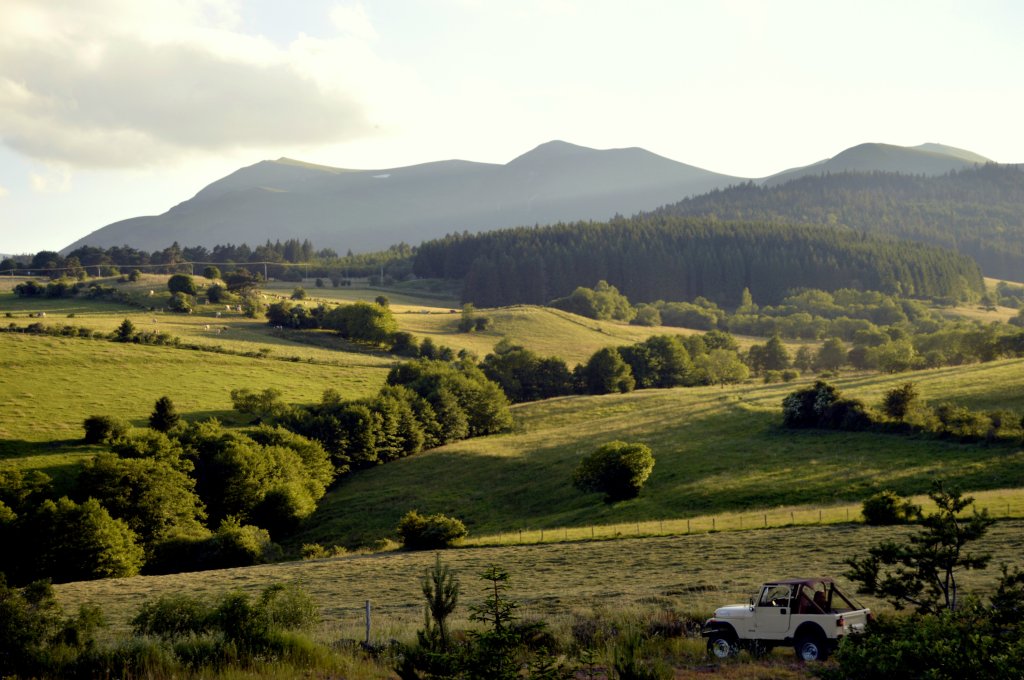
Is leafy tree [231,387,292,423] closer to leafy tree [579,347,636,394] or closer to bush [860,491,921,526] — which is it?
leafy tree [579,347,636,394]

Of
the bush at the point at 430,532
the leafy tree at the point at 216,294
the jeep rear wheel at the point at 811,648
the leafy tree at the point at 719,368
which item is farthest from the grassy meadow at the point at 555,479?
the leafy tree at the point at 216,294

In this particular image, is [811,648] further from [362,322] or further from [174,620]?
[362,322]

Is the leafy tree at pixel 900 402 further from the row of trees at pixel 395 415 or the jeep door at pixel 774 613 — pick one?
the jeep door at pixel 774 613

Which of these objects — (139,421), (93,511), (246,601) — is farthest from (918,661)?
(139,421)

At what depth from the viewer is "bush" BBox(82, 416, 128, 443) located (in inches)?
3204

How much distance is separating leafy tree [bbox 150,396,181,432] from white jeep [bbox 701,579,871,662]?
250 ft

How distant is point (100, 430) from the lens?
81.4 m

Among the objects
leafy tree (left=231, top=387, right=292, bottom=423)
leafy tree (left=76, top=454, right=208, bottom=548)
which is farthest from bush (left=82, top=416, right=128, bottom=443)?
leafy tree (left=231, top=387, right=292, bottom=423)

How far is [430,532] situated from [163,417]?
144ft

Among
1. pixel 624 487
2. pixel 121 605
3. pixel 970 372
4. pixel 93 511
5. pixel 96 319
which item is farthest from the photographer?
pixel 96 319

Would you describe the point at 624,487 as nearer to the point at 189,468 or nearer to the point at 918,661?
the point at 189,468

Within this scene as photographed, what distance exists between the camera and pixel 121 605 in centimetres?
3809

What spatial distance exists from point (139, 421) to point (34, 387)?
49.0 ft

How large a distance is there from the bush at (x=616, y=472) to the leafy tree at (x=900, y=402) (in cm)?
2301
